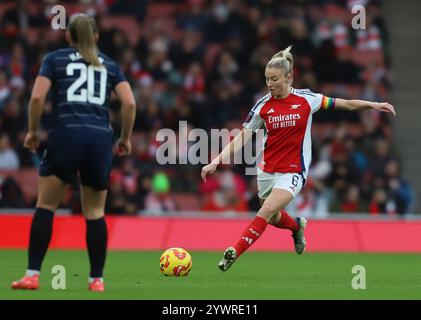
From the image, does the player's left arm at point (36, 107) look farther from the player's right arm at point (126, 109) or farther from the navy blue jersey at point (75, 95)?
the player's right arm at point (126, 109)

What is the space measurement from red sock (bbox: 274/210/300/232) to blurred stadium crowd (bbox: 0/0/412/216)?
23.7 ft

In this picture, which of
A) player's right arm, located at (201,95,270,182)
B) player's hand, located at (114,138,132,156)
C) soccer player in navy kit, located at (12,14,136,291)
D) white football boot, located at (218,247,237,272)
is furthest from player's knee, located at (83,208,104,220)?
player's right arm, located at (201,95,270,182)

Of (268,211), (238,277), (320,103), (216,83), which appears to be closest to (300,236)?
(238,277)

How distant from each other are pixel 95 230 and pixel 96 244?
12 centimetres

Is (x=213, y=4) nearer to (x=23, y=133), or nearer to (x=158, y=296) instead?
(x=23, y=133)

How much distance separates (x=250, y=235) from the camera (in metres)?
10.9

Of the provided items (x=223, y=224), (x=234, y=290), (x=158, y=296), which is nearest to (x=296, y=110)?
(x=234, y=290)

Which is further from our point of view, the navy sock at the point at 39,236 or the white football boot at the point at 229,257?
the white football boot at the point at 229,257

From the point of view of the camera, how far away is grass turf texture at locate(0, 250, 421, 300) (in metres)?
9.07

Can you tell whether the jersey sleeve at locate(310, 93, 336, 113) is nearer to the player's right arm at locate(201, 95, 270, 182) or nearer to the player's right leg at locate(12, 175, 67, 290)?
the player's right arm at locate(201, 95, 270, 182)

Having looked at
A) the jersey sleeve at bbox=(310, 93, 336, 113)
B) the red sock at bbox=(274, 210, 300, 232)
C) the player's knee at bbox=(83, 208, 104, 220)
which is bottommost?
the player's knee at bbox=(83, 208, 104, 220)

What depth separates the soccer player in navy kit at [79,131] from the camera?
880 cm

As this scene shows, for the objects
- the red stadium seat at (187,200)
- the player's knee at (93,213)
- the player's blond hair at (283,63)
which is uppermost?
the red stadium seat at (187,200)

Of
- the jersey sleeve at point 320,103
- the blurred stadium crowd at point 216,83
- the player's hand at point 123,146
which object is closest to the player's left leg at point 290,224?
the jersey sleeve at point 320,103
